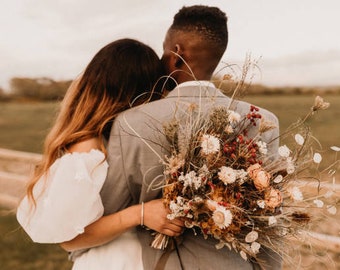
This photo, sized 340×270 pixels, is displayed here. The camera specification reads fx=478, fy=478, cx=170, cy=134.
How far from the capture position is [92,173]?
1957mm

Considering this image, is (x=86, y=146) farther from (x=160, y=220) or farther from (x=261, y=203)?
(x=261, y=203)

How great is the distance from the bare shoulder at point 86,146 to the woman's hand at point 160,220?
35 centimetres

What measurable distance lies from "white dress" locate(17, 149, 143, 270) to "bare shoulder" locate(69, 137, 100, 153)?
0.04 meters

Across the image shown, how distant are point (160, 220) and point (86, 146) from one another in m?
0.46

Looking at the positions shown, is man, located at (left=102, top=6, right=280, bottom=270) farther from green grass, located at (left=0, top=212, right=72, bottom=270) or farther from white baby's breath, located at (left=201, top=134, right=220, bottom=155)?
green grass, located at (left=0, top=212, right=72, bottom=270)

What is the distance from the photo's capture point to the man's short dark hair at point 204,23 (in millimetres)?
2303

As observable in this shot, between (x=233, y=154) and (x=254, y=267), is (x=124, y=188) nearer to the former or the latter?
(x=233, y=154)

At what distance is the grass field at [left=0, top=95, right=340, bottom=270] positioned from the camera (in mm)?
5480

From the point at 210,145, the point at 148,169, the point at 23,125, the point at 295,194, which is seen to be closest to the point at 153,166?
the point at 148,169

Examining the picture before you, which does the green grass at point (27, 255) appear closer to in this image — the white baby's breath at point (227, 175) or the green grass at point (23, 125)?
the green grass at point (23, 125)

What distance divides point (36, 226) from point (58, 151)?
1.11ft

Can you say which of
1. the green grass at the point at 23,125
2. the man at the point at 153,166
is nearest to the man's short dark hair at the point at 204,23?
the man at the point at 153,166

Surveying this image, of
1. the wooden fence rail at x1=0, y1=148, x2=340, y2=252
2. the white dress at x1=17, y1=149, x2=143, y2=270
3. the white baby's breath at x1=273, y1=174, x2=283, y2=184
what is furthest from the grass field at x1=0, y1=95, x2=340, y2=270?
the white dress at x1=17, y1=149, x2=143, y2=270

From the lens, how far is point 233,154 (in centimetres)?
176
